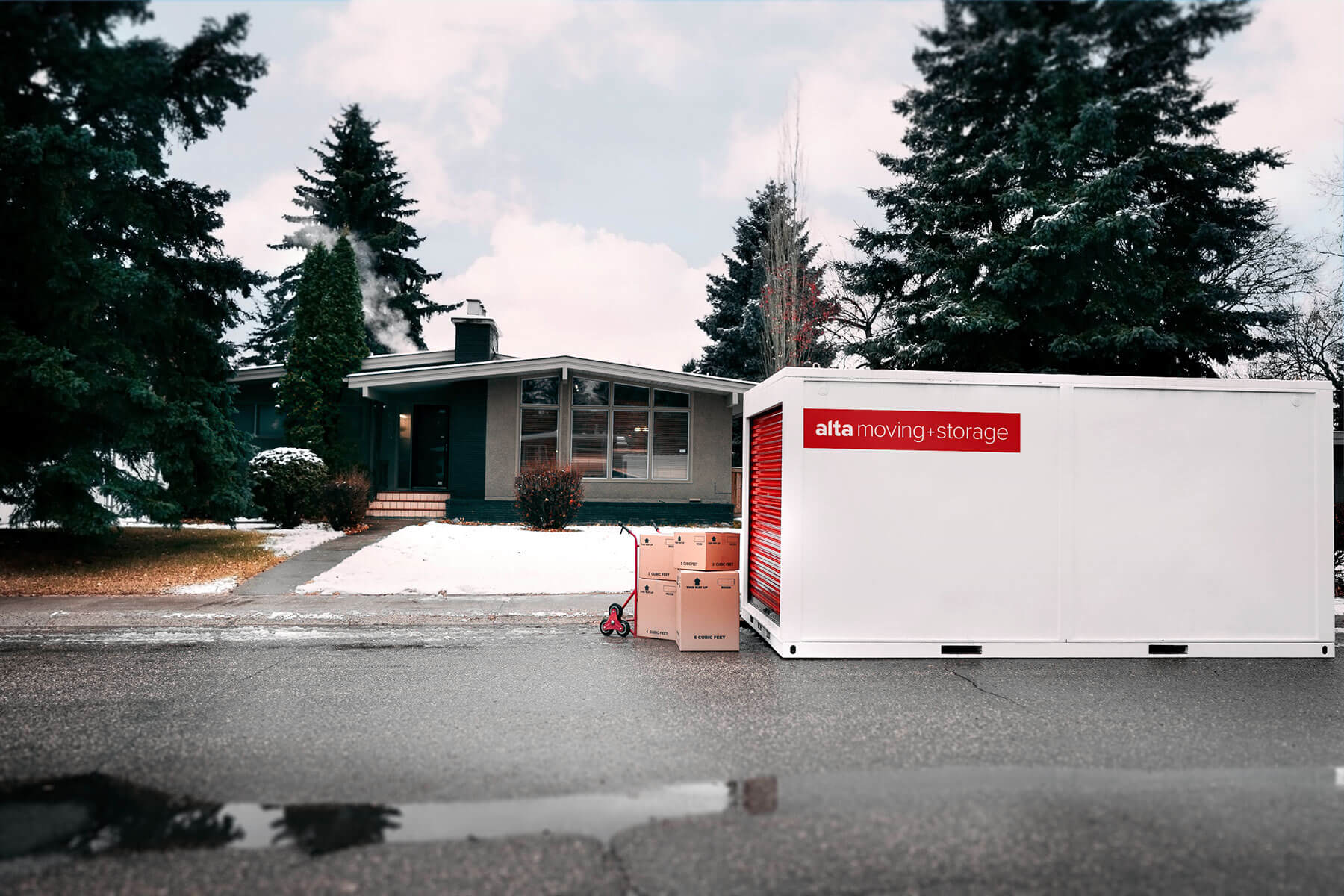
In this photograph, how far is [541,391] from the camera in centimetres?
2044

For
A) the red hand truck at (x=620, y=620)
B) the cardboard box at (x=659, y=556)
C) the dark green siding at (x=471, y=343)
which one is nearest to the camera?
the cardboard box at (x=659, y=556)

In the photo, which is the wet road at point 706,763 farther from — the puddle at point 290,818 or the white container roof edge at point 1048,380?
the white container roof edge at point 1048,380

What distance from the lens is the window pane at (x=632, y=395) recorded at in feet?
66.7

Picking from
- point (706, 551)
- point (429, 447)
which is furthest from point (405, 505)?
point (706, 551)

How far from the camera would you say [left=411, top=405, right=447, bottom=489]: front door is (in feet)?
73.3

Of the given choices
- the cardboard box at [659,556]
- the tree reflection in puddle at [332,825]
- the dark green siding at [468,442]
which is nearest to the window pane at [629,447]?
the dark green siding at [468,442]

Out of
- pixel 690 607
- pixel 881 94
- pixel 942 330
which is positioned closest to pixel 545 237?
pixel 881 94

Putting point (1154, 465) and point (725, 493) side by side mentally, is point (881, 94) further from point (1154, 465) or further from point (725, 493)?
point (1154, 465)

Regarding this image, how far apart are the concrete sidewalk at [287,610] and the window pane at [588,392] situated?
10353 mm

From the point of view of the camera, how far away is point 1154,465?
750 cm

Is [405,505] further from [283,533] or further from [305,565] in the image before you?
[305,565]

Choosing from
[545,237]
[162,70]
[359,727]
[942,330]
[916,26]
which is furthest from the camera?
[545,237]

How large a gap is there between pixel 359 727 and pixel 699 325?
32847 mm

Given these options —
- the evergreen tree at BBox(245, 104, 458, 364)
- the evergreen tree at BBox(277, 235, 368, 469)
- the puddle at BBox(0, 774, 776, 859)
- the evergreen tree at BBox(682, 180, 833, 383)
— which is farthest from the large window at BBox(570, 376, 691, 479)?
the evergreen tree at BBox(245, 104, 458, 364)
